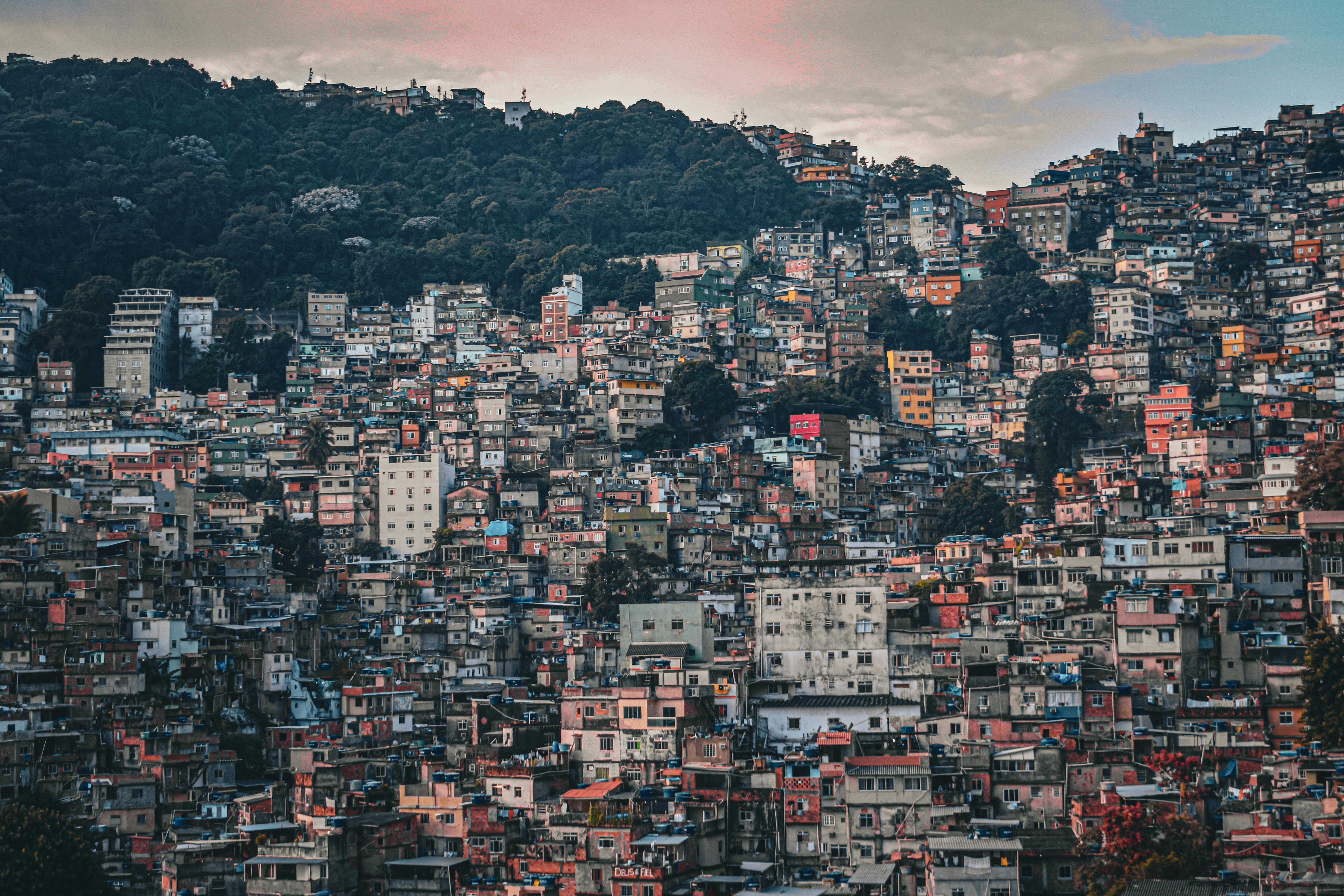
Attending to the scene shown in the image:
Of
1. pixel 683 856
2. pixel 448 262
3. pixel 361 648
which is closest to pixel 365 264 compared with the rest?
pixel 448 262

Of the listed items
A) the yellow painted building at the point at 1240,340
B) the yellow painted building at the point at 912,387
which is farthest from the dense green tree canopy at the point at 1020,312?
the yellow painted building at the point at 1240,340

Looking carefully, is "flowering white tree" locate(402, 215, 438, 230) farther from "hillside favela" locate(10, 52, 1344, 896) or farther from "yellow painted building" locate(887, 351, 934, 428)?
"yellow painted building" locate(887, 351, 934, 428)

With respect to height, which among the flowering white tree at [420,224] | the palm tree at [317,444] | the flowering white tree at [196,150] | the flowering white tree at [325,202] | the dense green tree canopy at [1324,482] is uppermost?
the flowering white tree at [196,150]

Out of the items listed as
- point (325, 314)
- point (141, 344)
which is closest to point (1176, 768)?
point (141, 344)

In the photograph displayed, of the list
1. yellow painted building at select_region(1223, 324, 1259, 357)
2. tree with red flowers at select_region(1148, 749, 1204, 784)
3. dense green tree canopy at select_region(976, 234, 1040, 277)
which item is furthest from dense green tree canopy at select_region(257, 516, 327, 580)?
dense green tree canopy at select_region(976, 234, 1040, 277)

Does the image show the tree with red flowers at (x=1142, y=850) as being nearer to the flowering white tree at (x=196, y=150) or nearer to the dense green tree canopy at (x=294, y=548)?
the dense green tree canopy at (x=294, y=548)

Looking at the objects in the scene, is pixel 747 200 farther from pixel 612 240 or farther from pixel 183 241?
pixel 183 241
